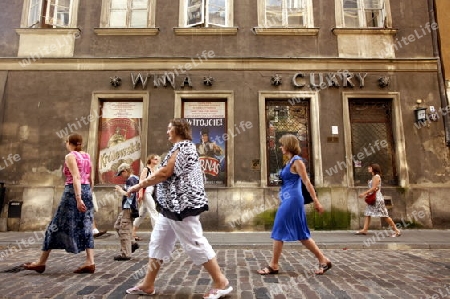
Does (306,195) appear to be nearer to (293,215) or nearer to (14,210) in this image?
(293,215)

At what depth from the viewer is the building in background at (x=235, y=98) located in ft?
31.0

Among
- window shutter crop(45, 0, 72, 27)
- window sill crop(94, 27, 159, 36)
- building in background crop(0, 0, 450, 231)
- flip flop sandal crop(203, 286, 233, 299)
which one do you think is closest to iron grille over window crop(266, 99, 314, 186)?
building in background crop(0, 0, 450, 231)

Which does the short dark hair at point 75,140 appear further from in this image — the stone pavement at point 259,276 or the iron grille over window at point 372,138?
the iron grille over window at point 372,138

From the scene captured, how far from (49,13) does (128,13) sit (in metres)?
2.44

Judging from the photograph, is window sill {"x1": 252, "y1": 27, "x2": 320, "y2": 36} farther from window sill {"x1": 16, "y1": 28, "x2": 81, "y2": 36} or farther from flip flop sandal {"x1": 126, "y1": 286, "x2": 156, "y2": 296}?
flip flop sandal {"x1": 126, "y1": 286, "x2": 156, "y2": 296}

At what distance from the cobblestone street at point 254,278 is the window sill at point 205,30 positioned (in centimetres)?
697

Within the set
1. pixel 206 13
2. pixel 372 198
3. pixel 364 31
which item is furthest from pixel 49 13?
pixel 372 198

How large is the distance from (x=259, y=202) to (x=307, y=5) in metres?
6.38

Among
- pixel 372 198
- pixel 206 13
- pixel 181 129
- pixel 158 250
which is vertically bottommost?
pixel 158 250

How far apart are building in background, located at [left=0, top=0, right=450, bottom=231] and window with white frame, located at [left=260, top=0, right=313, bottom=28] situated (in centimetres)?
4

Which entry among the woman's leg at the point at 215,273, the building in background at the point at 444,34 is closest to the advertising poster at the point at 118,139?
the woman's leg at the point at 215,273

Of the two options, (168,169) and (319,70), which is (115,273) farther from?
(319,70)

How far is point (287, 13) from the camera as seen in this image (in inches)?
417

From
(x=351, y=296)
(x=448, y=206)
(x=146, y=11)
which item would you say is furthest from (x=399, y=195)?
(x=146, y=11)
